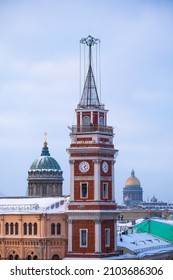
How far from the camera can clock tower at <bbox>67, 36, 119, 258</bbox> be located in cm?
1956

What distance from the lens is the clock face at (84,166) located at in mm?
19781

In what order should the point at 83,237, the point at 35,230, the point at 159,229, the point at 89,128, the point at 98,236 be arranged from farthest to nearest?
the point at 159,229 < the point at 35,230 < the point at 89,128 < the point at 83,237 < the point at 98,236

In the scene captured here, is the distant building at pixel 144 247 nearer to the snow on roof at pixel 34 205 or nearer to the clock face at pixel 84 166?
the snow on roof at pixel 34 205

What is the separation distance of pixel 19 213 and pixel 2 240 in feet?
3.33

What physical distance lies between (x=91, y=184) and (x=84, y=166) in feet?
1.81

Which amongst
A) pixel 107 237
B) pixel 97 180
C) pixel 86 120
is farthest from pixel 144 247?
pixel 86 120

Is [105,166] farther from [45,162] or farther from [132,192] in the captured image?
[132,192]

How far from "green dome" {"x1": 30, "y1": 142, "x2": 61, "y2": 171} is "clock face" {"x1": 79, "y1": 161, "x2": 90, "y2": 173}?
13022mm

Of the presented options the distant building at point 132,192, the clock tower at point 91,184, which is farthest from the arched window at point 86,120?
the distant building at point 132,192

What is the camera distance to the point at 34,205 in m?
21.0

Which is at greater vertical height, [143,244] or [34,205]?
[34,205]

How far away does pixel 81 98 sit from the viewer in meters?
20.3
